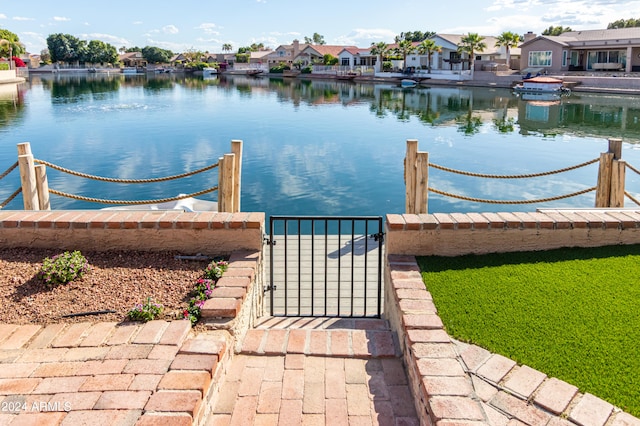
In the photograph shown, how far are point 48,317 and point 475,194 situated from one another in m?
13.4

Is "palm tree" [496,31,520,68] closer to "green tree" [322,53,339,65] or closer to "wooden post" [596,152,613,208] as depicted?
"green tree" [322,53,339,65]

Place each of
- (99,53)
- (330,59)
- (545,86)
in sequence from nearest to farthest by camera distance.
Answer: (545,86)
(330,59)
(99,53)

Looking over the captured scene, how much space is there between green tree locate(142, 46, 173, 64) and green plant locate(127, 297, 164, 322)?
136 m

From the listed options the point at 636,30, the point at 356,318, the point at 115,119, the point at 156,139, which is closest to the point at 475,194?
the point at 356,318

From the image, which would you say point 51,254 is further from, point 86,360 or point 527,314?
point 527,314

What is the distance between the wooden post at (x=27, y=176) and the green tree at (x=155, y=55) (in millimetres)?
131864

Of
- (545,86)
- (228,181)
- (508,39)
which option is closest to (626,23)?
(508,39)

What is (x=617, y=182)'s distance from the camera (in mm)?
7445

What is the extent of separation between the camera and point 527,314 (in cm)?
406

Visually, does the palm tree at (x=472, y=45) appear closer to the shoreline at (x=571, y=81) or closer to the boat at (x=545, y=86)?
the shoreline at (x=571, y=81)

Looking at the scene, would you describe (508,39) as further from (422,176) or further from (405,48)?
(422,176)

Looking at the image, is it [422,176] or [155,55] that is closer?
[422,176]

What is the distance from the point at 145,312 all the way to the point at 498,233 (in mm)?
3341

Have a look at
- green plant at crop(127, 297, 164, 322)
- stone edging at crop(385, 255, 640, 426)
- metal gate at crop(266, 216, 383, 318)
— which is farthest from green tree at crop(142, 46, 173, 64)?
stone edging at crop(385, 255, 640, 426)
